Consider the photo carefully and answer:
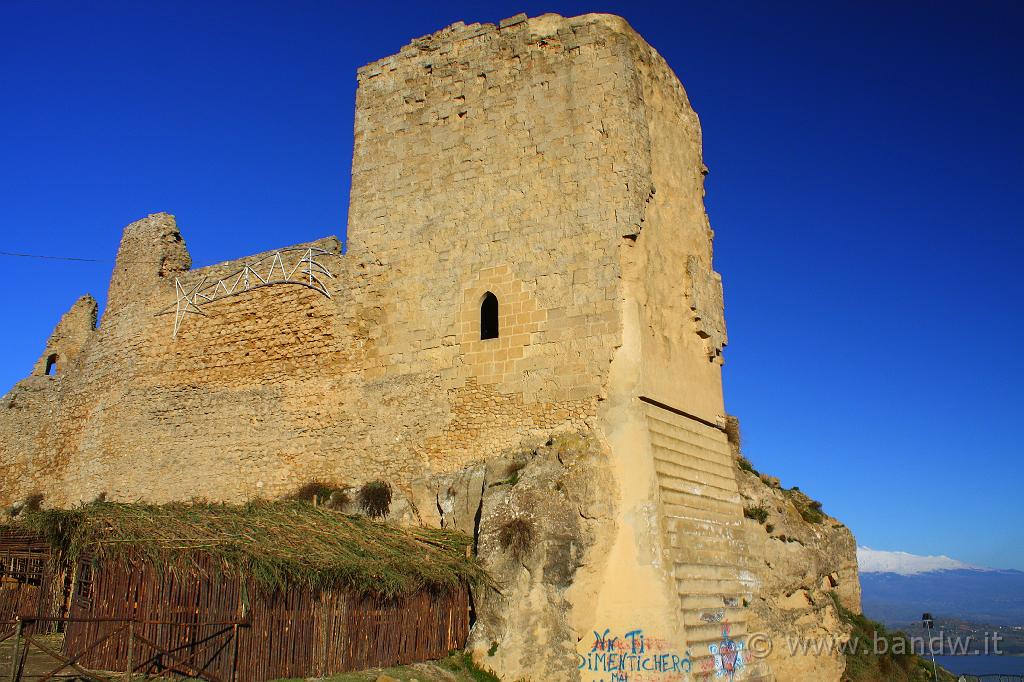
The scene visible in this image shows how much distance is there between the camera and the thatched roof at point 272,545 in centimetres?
795

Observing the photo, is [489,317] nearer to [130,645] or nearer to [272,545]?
[272,545]

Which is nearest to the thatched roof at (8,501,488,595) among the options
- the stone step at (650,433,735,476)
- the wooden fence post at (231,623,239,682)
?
the wooden fence post at (231,623,239,682)

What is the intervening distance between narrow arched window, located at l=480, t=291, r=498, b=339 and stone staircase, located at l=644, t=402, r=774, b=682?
2.56 meters

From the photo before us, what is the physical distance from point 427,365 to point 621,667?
15.9ft

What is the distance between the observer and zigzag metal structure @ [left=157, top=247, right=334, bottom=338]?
13312mm

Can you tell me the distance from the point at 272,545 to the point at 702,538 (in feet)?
16.5

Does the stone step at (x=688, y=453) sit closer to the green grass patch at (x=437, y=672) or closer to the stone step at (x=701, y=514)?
the stone step at (x=701, y=514)

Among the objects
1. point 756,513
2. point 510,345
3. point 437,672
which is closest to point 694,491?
point 756,513

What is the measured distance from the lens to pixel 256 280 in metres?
14.0

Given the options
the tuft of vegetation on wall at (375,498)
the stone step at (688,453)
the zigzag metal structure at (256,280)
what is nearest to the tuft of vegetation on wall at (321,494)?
the tuft of vegetation on wall at (375,498)

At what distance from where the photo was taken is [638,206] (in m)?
10.6

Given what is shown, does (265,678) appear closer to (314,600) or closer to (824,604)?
(314,600)

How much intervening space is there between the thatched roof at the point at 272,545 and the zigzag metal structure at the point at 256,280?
4203mm

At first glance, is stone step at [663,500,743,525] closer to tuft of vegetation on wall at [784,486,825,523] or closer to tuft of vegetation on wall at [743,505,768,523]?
tuft of vegetation on wall at [743,505,768,523]
